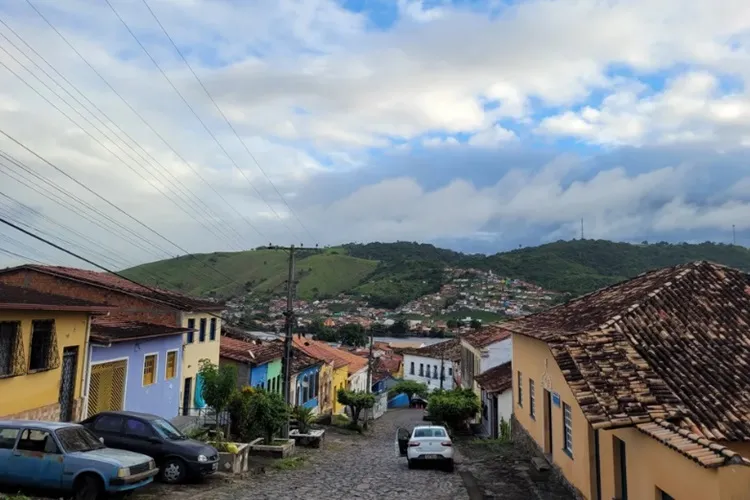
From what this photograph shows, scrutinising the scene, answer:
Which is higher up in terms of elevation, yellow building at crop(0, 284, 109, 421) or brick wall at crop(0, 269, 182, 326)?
brick wall at crop(0, 269, 182, 326)

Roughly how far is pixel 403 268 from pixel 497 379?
121 meters

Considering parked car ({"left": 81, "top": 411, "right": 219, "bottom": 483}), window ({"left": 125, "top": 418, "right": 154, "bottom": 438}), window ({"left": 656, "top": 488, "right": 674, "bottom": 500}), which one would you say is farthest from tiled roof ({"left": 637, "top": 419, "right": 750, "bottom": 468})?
window ({"left": 125, "top": 418, "right": 154, "bottom": 438})

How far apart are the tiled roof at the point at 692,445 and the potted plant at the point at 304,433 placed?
1961 centimetres

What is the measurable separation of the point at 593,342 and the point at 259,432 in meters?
13.9

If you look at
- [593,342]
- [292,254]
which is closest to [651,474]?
[593,342]

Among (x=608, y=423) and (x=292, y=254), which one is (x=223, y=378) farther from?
(x=608, y=423)

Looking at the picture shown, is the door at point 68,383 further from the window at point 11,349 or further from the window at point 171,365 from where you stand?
the window at point 171,365

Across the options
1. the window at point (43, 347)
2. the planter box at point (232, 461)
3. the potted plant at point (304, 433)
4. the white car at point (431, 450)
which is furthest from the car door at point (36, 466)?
the potted plant at point (304, 433)

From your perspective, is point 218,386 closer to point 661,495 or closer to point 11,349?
point 11,349

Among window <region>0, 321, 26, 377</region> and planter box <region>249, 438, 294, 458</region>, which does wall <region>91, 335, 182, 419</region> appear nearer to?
window <region>0, 321, 26, 377</region>

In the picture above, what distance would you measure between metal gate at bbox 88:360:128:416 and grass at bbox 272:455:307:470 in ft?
21.1

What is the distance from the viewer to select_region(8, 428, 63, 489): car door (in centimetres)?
1138

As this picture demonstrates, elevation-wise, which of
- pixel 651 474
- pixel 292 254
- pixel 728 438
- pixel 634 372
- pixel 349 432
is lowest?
pixel 349 432

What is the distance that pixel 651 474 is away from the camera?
9.43 metres
